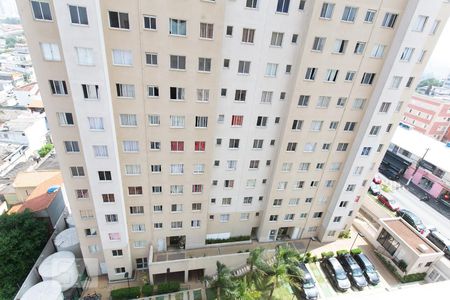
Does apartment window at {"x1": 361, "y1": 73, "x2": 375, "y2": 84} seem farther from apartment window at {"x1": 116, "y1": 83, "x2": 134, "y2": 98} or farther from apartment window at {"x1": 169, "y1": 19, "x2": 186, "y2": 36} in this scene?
apartment window at {"x1": 116, "y1": 83, "x2": 134, "y2": 98}

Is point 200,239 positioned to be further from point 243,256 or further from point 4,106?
point 4,106

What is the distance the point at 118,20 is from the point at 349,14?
21.3 meters

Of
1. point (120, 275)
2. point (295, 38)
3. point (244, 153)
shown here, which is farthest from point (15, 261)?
point (295, 38)

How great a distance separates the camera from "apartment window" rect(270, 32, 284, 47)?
923 inches

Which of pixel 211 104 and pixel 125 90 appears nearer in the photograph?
pixel 125 90

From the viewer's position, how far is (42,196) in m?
37.1

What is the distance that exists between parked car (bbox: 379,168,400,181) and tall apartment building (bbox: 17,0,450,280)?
32969 millimetres

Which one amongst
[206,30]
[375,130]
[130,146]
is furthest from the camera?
[375,130]

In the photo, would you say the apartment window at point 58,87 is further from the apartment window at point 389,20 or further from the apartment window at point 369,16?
the apartment window at point 389,20

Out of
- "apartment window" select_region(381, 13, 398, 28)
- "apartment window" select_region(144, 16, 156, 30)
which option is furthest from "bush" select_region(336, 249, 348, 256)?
"apartment window" select_region(144, 16, 156, 30)

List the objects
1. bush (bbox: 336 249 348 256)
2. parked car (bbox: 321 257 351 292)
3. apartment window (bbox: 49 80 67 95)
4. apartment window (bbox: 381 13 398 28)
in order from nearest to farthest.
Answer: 1. apartment window (bbox: 49 80 67 95)
2. apartment window (bbox: 381 13 398 28)
3. parked car (bbox: 321 257 351 292)
4. bush (bbox: 336 249 348 256)

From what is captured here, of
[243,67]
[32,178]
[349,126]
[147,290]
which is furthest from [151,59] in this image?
[32,178]

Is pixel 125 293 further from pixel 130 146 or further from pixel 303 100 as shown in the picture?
pixel 303 100

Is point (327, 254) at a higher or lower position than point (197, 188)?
lower
